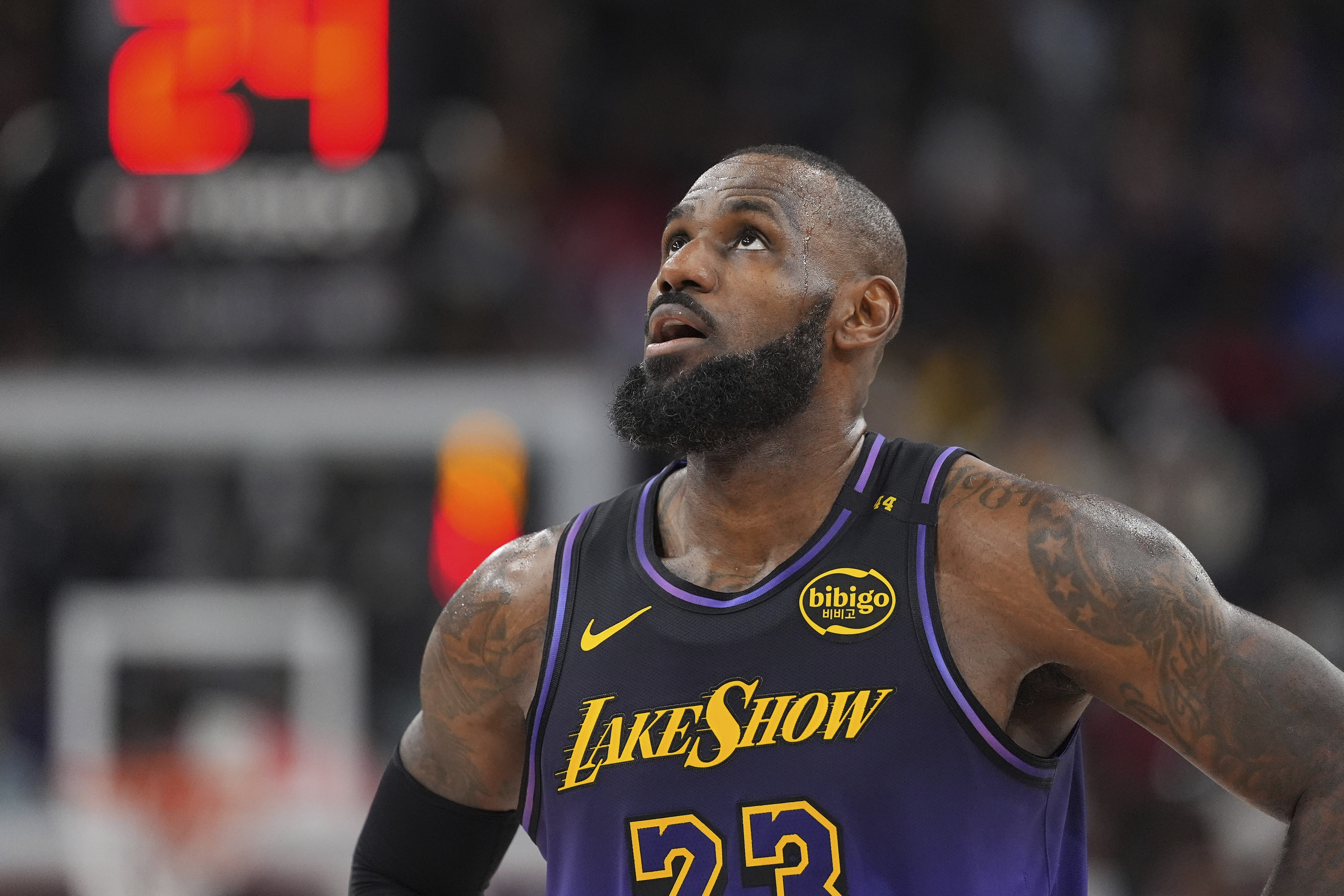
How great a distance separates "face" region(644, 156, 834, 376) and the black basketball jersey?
1.10 feet

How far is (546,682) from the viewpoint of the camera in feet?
10.0

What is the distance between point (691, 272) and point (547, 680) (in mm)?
815

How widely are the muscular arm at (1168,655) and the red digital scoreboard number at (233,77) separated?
17.9 ft

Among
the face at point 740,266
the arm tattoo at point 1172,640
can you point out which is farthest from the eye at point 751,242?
the arm tattoo at point 1172,640

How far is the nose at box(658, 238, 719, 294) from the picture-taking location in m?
3.12

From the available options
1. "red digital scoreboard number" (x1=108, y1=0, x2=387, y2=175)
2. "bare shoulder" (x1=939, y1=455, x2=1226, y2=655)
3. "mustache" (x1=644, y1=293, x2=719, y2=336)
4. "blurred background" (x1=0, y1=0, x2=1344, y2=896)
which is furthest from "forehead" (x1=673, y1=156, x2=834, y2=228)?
"red digital scoreboard number" (x1=108, y1=0, x2=387, y2=175)

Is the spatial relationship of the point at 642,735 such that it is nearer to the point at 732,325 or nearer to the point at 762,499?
the point at 762,499

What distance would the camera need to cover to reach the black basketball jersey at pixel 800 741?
9.02ft

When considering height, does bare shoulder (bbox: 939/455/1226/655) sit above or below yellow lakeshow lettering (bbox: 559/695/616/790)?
above

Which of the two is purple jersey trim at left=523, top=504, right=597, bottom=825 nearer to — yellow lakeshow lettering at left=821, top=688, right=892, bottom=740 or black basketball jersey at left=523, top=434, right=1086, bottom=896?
black basketball jersey at left=523, top=434, right=1086, bottom=896

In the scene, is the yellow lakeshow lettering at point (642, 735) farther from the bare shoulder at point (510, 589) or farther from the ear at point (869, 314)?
the ear at point (869, 314)

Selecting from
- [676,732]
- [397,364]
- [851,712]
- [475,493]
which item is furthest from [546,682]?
[397,364]

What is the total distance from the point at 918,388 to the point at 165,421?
3.91m

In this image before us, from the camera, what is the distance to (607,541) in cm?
321
